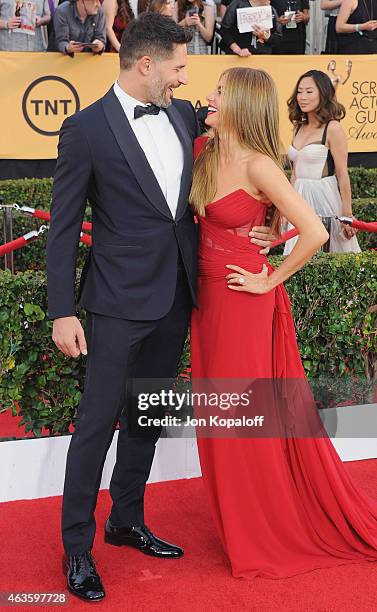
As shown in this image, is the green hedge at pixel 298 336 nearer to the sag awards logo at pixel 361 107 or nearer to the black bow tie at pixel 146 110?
the black bow tie at pixel 146 110

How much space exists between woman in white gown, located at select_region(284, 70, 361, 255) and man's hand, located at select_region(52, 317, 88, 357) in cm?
322

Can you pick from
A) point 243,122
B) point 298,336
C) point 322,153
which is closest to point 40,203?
point 322,153

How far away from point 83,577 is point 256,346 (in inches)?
43.8

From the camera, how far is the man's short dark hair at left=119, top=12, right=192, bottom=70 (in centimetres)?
339

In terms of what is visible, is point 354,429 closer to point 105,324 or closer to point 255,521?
point 255,521

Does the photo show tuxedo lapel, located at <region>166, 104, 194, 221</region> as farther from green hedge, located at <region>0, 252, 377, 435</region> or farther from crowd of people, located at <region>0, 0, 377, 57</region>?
crowd of people, located at <region>0, 0, 377, 57</region>

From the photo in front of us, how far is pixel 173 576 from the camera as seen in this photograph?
142 inches

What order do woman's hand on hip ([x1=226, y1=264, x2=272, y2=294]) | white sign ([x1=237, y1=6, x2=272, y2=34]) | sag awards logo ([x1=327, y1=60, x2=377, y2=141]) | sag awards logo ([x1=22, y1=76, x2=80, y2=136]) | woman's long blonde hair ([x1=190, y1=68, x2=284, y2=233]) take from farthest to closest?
1. sag awards logo ([x1=327, y1=60, x2=377, y2=141])
2. white sign ([x1=237, y1=6, x2=272, y2=34])
3. sag awards logo ([x1=22, y1=76, x2=80, y2=136])
4. woman's hand on hip ([x1=226, y1=264, x2=272, y2=294])
5. woman's long blonde hair ([x1=190, y1=68, x2=284, y2=233])

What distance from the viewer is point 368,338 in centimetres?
495

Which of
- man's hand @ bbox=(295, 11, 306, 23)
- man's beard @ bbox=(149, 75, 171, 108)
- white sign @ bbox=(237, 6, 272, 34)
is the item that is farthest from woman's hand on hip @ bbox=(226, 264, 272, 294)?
man's hand @ bbox=(295, 11, 306, 23)

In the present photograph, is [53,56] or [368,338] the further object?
[53,56]

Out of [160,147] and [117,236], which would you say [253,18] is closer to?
[160,147]

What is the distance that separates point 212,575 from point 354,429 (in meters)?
1.53

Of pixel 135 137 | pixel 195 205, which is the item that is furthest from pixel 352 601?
pixel 135 137
